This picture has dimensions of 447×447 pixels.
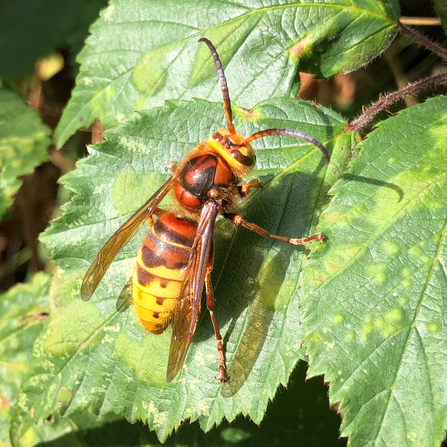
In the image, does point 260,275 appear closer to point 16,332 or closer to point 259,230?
point 259,230

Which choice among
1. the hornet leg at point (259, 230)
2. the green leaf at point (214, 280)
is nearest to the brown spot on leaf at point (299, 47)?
the green leaf at point (214, 280)

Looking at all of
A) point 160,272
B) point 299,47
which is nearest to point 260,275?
point 160,272

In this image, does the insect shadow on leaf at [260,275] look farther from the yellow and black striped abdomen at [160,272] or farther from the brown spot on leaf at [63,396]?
the brown spot on leaf at [63,396]

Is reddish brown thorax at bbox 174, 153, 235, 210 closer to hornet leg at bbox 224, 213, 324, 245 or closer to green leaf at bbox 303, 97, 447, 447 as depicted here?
hornet leg at bbox 224, 213, 324, 245

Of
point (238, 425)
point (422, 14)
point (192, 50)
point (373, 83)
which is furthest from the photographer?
point (373, 83)

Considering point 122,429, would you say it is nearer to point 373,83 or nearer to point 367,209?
point 367,209

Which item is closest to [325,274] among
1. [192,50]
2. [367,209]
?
[367,209]

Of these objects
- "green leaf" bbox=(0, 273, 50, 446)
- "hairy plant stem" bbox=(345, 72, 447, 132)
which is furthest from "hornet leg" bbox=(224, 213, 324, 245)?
"green leaf" bbox=(0, 273, 50, 446)
